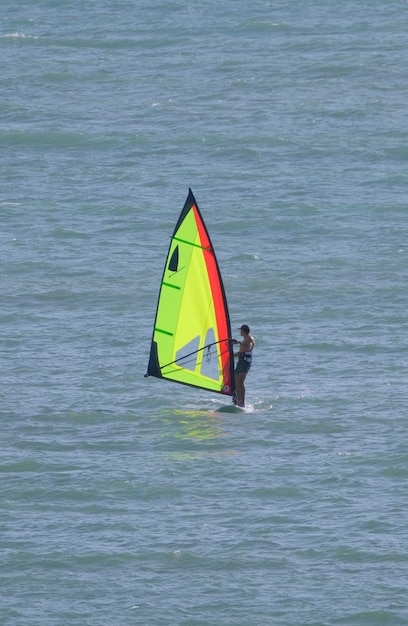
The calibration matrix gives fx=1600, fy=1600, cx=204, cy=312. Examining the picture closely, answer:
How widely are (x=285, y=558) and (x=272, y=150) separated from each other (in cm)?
3507

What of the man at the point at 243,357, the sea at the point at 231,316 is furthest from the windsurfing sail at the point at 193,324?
the sea at the point at 231,316

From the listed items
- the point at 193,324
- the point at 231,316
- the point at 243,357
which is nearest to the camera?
the point at 243,357

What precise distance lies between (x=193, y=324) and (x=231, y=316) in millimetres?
8221

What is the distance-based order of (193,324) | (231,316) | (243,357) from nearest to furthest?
(243,357) → (193,324) → (231,316)

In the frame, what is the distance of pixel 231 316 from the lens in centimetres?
A: 3956

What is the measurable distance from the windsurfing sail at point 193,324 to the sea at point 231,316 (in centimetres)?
92

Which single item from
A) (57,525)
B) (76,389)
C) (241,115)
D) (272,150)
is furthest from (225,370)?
(241,115)

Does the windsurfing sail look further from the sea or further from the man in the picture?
the sea

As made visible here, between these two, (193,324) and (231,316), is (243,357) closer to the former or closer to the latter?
(193,324)

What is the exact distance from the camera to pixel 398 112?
63844mm

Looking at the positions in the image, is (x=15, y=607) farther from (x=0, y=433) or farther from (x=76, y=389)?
(x=76, y=389)

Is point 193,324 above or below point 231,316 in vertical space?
above

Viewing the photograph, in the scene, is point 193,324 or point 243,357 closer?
point 243,357

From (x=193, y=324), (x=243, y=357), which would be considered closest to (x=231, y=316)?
(x=193, y=324)
